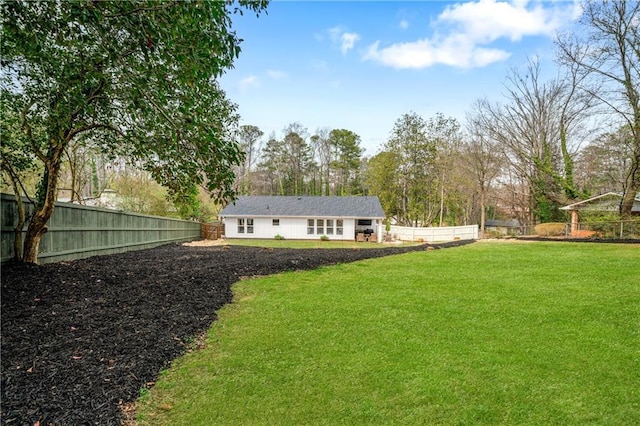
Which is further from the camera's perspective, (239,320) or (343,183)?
(343,183)

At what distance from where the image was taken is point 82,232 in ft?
30.9

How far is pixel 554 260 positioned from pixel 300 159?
35.7 meters

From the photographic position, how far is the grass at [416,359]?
2.74m

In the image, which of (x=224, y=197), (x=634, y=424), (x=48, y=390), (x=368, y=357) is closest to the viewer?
(x=634, y=424)

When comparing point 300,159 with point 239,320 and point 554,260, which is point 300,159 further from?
point 239,320

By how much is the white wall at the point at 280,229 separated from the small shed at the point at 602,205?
589 inches

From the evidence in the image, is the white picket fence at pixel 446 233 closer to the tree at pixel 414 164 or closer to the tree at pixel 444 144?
the tree at pixel 444 144

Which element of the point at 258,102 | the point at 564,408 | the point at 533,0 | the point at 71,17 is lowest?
the point at 564,408

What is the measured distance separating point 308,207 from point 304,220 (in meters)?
1.40

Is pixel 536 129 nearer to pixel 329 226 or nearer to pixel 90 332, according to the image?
pixel 329 226

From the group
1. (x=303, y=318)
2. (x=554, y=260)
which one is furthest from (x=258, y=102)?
(x=554, y=260)

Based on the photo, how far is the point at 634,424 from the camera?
2.52 m

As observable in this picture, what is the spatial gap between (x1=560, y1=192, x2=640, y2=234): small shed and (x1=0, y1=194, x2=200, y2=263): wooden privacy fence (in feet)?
74.4

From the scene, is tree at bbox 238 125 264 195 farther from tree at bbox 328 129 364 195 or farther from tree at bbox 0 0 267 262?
tree at bbox 0 0 267 262
